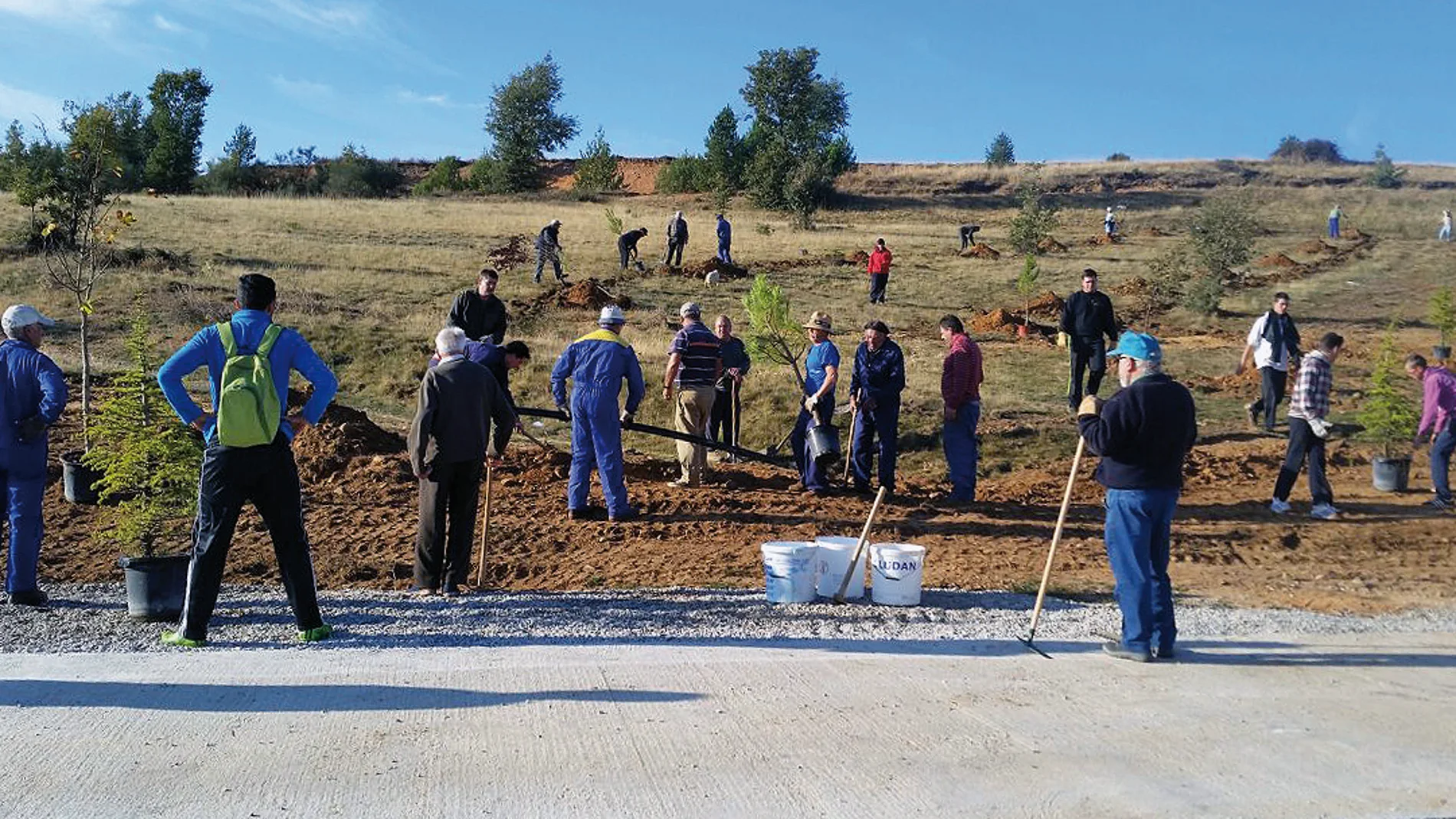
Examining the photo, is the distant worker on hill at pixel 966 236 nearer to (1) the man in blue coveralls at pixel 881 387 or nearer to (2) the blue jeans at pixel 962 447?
(2) the blue jeans at pixel 962 447

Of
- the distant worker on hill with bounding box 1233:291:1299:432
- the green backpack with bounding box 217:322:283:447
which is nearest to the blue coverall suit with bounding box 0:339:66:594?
the green backpack with bounding box 217:322:283:447

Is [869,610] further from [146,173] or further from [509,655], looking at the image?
[146,173]

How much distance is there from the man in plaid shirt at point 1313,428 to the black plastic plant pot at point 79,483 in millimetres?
10613

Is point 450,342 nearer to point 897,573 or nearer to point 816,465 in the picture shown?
point 897,573

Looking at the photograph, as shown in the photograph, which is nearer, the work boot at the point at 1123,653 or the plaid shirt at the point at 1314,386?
the work boot at the point at 1123,653

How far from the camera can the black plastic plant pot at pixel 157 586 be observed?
23.2 ft

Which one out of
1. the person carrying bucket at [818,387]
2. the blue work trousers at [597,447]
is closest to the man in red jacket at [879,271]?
the person carrying bucket at [818,387]

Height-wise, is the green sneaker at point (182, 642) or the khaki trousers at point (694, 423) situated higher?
the khaki trousers at point (694, 423)

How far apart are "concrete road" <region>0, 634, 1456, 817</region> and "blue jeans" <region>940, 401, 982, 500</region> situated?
4.95 m

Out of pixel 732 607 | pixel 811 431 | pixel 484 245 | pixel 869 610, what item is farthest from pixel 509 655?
pixel 484 245

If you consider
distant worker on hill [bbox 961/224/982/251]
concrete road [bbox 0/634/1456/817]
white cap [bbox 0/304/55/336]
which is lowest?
concrete road [bbox 0/634/1456/817]

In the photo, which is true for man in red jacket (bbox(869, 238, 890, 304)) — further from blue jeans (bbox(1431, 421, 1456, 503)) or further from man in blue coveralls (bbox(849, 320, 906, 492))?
blue jeans (bbox(1431, 421, 1456, 503))

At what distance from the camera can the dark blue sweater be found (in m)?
6.57

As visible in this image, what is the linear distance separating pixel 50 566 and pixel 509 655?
185 inches
